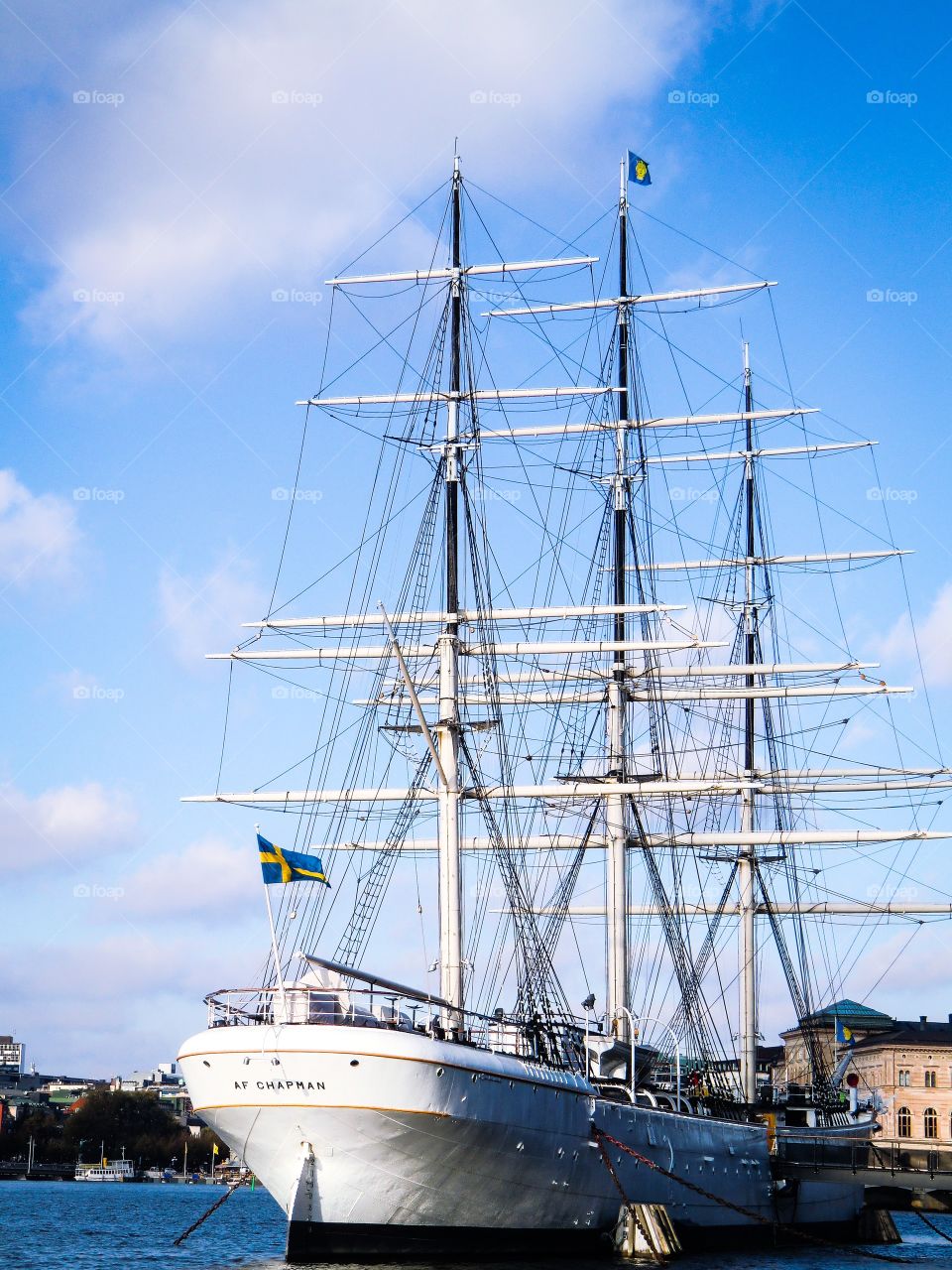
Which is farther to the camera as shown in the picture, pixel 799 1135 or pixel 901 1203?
pixel 901 1203

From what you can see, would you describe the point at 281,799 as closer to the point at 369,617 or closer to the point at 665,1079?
the point at 369,617

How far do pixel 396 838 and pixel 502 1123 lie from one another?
40.1 feet

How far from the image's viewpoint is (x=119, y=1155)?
198 meters

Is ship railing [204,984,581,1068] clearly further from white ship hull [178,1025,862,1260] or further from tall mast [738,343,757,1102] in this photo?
tall mast [738,343,757,1102]

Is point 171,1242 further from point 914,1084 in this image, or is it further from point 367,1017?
point 914,1084

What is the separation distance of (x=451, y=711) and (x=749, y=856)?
3411 centimetres

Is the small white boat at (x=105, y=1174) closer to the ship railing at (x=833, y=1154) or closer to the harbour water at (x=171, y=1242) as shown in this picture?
the harbour water at (x=171, y=1242)

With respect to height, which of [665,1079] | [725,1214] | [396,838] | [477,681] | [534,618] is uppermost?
[534,618]

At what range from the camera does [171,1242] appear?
212 feet

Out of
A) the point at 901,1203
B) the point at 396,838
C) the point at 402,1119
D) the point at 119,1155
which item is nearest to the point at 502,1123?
the point at 402,1119

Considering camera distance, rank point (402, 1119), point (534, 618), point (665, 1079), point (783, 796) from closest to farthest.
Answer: point (402, 1119) < point (665, 1079) < point (534, 618) < point (783, 796)

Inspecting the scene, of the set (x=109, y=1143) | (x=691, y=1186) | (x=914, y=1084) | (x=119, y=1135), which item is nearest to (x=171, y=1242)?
(x=691, y=1186)

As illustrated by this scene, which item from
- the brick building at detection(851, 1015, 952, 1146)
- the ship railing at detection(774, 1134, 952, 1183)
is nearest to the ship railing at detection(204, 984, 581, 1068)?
the ship railing at detection(774, 1134, 952, 1183)

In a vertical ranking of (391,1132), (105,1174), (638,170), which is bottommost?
(391,1132)
